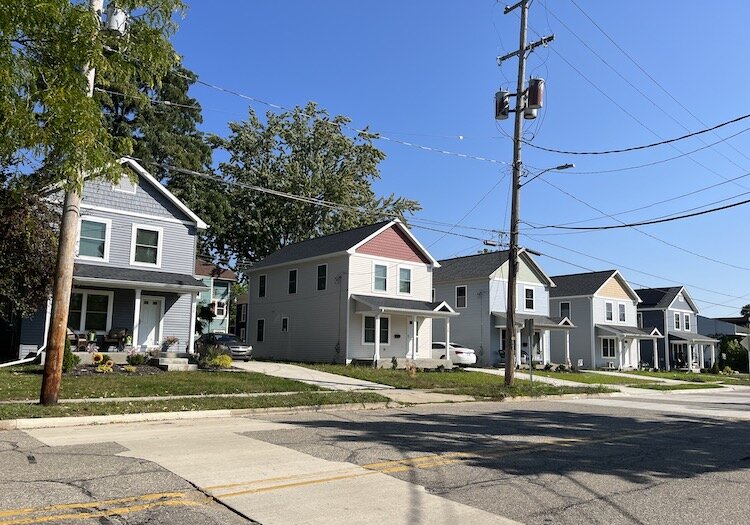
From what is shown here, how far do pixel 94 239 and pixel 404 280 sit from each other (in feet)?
51.8

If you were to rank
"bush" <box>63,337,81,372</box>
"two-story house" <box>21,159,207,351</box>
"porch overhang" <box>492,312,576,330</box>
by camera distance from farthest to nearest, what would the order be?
1. "porch overhang" <box>492,312,576,330</box>
2. "two-story house" <box>21,159,207,351</box>
3. "bush" <box>63,337,81,372</box>

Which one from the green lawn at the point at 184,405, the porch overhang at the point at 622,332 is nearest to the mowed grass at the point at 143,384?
the green lawn at the point at 184,405

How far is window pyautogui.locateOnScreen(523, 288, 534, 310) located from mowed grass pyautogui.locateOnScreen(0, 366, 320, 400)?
24.0 metres

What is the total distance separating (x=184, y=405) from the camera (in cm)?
1391

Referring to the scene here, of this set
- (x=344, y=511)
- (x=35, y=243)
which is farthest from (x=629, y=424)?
(x=35, y=243)

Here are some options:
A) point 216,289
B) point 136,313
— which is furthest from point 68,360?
point 216,289

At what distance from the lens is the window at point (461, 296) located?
41156 millimetres

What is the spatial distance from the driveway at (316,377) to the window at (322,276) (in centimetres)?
674

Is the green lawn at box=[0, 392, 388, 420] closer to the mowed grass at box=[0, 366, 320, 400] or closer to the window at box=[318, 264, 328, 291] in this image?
the mowed grass at box=[0, 366, 320, 400]

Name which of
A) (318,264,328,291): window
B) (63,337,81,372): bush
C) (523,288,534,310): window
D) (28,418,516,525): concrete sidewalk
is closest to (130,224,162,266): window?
(63,337,81,372): bush

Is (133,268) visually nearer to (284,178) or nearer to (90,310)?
(90,310)

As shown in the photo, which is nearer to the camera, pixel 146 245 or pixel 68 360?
pixel 68 360

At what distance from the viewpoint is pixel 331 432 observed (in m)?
10.9

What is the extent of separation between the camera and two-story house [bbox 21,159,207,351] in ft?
79.4
